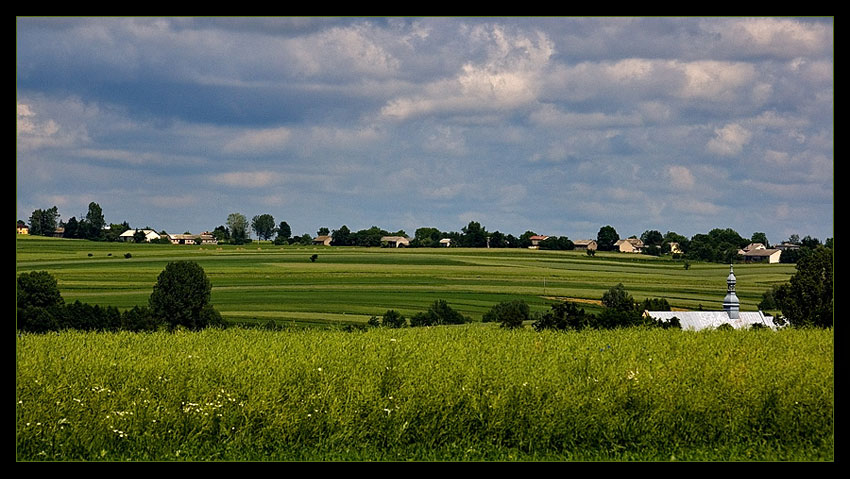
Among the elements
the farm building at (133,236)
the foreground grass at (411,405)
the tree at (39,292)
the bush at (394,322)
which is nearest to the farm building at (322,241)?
the farm building at (133,236)

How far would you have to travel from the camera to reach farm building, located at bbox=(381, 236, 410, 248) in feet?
141

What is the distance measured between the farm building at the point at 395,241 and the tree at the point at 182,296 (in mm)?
20322

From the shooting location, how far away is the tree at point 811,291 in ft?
52.3

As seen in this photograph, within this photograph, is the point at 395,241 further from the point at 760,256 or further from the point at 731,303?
the point at 760,256

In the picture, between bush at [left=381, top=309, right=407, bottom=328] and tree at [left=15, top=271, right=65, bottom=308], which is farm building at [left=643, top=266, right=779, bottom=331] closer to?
bush at [left=381, top=309, right=407, bottom=328]

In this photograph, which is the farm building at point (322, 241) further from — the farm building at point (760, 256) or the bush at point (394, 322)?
the farm building at point (760, 256)

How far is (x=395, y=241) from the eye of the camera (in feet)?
146

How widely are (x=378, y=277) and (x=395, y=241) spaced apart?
6.25m

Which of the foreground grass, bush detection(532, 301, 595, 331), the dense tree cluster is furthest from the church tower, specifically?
the foreground grass

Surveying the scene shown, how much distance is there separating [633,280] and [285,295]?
2183 cm

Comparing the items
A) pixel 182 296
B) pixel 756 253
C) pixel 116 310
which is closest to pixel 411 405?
pixel 116 310

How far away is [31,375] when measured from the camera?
10.1 metres

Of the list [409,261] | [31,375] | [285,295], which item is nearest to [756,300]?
[409,261]
